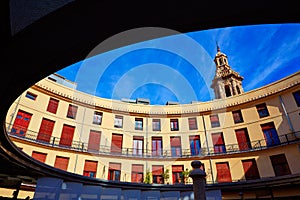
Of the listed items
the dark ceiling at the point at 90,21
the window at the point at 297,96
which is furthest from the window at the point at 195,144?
the dark ceiling at the point at 90,21

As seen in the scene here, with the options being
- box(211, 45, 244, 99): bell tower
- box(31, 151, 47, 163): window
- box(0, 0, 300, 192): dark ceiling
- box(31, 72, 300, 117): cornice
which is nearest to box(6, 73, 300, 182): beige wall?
box(31, 72, 300, 117): cornice

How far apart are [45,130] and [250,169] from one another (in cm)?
1686

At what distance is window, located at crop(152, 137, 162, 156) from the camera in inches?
731

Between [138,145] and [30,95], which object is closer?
[30,95]

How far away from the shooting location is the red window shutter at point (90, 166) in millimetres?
15972

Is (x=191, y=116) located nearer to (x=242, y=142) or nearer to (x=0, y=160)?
(x=242, y=142)

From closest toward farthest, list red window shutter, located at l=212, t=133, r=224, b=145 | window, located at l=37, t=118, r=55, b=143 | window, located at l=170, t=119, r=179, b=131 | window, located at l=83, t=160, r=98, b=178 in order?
window, located at l=37, t=118, r=55, b=143 → window, located at l=83, t=160, r=98, b=178 → red window shutter, located at l=212, t=133, r=224, b=145 → window, located at l=170, t=119, r=179, b=131

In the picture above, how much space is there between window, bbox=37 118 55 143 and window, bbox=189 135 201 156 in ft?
40.9

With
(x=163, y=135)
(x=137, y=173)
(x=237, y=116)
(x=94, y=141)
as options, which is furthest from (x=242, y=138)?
(x=94, y=141)

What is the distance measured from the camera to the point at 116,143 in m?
18.2

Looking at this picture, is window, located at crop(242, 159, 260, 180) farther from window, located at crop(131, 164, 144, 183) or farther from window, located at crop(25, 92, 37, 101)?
window, located at crop(25, 92, 37, 101)

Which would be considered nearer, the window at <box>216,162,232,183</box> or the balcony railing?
the balcony railing

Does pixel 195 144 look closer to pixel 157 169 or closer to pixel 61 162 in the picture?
pixel 157 169

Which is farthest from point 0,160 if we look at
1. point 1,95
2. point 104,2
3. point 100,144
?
point 100,144
